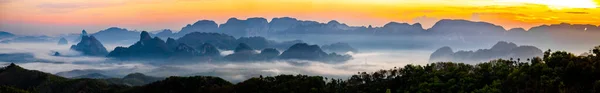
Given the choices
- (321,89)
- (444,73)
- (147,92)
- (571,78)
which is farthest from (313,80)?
(147,92)

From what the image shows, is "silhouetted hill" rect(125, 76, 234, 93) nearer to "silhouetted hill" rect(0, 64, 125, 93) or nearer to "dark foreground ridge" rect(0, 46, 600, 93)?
"dark foreground ridge" rect(0, 46, 600, 93)

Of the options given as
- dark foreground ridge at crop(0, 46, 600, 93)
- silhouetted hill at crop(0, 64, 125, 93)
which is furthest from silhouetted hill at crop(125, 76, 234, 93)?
silhouetted hill at crop(0, 64, 125, 93)

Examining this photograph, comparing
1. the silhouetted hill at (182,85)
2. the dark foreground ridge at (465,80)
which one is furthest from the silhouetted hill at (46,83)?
the dark foreground ridge at (465,80)

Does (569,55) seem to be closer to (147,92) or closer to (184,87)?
(184,87)

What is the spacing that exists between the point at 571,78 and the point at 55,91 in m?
105

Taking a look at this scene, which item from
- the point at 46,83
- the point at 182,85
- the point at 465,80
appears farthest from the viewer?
the point at 46,83

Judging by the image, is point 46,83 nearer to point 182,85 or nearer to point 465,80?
point 182,85

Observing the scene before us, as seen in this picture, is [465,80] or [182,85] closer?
[465,80]

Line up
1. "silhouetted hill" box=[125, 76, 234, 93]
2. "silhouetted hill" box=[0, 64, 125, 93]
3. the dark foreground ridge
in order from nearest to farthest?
the dark foreground ridge < "silhouetted hill" box=[125, 76, 234, 93] < "silhouetted hill" box=[0, 64, 125, 93]

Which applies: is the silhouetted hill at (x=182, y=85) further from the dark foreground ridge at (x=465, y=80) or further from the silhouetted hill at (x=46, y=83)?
the silhouetted hill at (x=46, y=83)

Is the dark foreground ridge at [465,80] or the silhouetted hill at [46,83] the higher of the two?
the silhouetted hill at [46,83]

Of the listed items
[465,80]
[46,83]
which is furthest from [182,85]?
[46,83]

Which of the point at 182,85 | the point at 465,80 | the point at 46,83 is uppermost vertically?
the point at 46,83

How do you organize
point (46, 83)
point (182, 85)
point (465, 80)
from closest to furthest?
point (465, 80)
point (182, 85)
point (46, 83)
